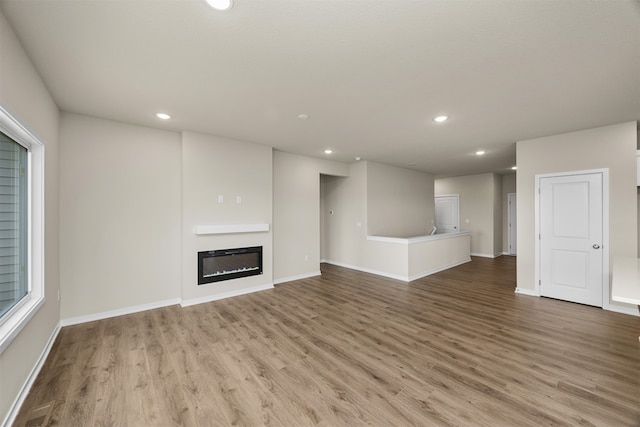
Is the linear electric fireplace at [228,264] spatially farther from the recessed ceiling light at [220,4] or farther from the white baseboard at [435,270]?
the recessed ceiling light at [220,4]

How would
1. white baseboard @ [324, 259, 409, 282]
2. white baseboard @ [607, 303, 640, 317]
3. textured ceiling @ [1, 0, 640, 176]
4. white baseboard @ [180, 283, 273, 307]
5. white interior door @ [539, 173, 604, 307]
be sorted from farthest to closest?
1. white baseboard @ [324, 259, 409, 282]
2. white baseboard @ [180, 283, 273, 307]
3. white interior door @ [539, 173, 604, 307]
4. white baseboard @ [607, 303, 640, 317]
5. textured ceiling @ [1, 0, 640, 176]

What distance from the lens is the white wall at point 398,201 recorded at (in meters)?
6.34

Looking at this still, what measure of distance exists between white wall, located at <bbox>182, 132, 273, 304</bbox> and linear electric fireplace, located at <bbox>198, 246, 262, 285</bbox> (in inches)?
3.3

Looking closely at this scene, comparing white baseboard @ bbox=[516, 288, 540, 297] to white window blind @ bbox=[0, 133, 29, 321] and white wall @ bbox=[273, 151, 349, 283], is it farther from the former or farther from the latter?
white window blind @ bbox=[0, 133, 29, 321]

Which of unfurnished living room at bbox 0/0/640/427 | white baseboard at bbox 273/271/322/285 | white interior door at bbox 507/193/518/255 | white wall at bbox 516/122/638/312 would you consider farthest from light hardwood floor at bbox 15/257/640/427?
white interior door at bbox 507/193/518/255

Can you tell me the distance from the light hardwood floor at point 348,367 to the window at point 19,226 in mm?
650

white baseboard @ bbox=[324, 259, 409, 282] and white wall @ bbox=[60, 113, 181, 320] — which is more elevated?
white wall @ bbox=[60, 113, 181, 320]

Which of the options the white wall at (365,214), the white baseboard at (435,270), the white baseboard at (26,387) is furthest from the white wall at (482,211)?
the white baseboard at (26,387)

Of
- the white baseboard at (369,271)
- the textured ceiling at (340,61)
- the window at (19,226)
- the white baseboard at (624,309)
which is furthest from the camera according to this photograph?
the white baseboard at (369,271)

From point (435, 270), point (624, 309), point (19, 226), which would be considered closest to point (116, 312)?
point (19, 226)

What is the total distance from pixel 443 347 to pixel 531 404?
2.76 ft

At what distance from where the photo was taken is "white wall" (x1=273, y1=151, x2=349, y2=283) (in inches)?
207

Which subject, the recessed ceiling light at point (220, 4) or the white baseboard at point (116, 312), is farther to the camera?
the white baseboard at point (116, 312)

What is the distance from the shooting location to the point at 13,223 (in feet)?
6.93
